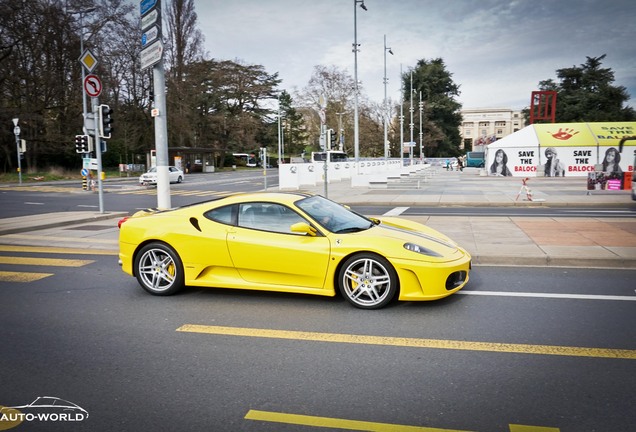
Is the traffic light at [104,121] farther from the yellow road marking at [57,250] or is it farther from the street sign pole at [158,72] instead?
the yellow road marking at [57,250]

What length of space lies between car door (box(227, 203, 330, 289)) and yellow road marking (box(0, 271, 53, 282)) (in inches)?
136

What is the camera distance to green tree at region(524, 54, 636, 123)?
249ft

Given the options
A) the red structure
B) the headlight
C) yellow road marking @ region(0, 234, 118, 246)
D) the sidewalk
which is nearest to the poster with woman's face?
the red structure

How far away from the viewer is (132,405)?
3.36 meters

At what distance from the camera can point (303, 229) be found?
17.9ft

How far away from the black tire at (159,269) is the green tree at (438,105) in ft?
301

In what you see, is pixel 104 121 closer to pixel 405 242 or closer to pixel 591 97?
pixel 405 242

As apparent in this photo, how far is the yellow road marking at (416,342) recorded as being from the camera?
13.6 ft

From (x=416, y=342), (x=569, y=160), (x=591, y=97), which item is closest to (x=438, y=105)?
(x=591, y=97)

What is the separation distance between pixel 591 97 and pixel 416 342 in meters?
85.9

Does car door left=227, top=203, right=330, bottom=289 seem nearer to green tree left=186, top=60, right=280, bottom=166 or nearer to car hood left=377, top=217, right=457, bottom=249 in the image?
car hood left=377, top=217, right=457, bottom=249

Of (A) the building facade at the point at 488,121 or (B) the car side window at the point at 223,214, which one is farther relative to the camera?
(A) the building facade at the point at 488,121

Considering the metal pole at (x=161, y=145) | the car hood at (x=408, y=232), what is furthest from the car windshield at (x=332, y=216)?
the metal pole at (x=161, y=145)

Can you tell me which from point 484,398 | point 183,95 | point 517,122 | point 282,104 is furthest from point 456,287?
point 517,122
